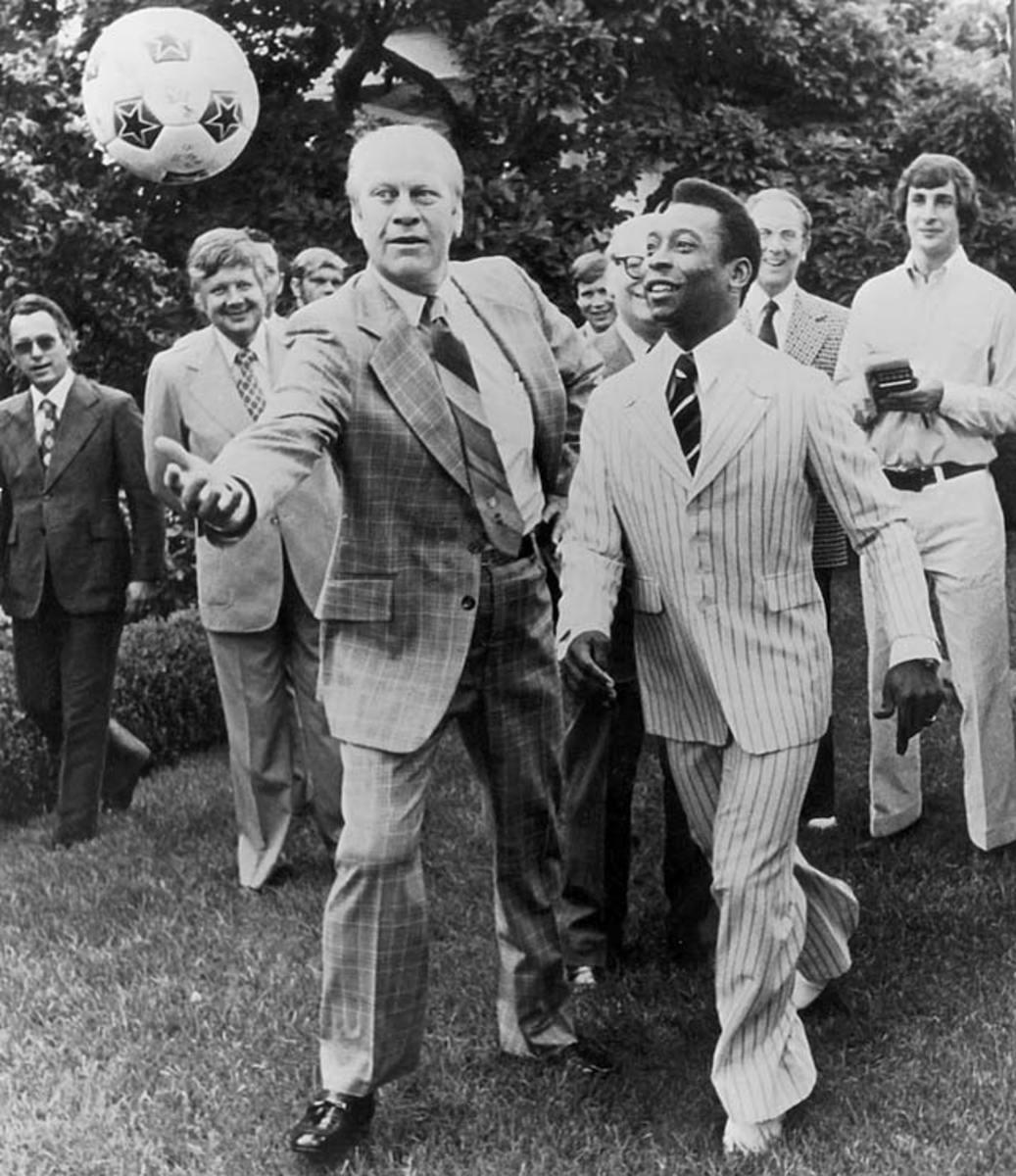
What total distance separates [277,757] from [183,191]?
6.33m

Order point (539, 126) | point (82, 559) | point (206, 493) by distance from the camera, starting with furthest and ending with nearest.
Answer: point (539, 126)
point (82, 559)
point (206, 493)

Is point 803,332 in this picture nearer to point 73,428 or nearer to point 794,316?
point 794,316

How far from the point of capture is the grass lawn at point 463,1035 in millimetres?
3543

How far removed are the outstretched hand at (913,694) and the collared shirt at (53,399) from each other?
428cm

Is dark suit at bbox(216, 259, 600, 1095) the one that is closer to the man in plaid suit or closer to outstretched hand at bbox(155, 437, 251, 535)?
the man in plaid suit

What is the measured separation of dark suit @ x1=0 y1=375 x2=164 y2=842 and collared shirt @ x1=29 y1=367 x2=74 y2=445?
3 cm

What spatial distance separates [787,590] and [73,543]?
375 centimetres

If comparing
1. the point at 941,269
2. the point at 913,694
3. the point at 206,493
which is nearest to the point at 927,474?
the point at 941,269

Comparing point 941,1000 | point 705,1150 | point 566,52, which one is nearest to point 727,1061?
point 705,1150

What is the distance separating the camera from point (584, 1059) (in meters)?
3.94

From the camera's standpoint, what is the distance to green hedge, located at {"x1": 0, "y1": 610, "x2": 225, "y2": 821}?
7.09 meters

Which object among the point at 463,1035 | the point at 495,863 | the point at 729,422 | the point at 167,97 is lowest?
the point at 463,1035

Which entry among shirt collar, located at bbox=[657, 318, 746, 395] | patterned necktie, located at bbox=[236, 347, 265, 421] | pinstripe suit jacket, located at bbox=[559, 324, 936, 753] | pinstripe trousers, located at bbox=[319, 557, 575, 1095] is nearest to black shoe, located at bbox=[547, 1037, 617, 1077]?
pinstripe trousers, located at bbox=[319, 557, 575, 1095]

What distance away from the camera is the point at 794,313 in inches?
230
